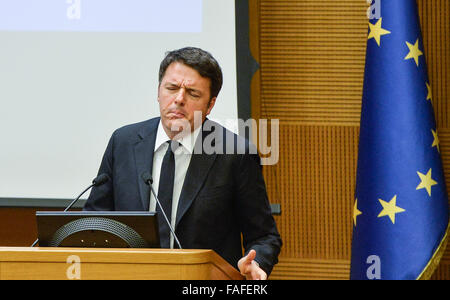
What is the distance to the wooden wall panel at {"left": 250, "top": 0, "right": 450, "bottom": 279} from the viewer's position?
11.5 feet

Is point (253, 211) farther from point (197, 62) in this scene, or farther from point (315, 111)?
point (315, 111)

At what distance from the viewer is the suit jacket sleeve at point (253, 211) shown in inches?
90.6

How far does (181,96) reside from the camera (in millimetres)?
2289

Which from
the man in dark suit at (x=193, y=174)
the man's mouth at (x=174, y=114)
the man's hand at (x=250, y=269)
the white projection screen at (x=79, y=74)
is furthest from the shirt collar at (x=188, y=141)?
the white projection screen at (x=79, y=74)

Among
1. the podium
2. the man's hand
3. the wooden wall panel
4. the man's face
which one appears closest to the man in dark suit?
the man's face

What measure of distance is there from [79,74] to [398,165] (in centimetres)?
160

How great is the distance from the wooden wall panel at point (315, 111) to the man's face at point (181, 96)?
116 cm

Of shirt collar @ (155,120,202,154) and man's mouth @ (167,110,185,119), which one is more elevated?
man's mouth @ (167,110,185,119)

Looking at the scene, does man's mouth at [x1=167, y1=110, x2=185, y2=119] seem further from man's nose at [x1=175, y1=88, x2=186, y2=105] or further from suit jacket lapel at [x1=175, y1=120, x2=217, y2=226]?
suit jacket lapel at [x1=175, y1=120, x2=217, y2=226]

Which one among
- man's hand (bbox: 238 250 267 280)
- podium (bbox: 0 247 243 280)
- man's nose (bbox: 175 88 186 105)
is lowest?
man's hand (bbox: 238 250 267 280)

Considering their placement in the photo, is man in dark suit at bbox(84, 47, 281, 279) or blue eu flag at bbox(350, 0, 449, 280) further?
blue eu flag at bbox(350, 0, 449, 280)

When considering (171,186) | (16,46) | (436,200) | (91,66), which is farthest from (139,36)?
(436,200)

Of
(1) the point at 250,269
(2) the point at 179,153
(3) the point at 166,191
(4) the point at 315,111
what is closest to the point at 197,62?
(2) the point at 179,153

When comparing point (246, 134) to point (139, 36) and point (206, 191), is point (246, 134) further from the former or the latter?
point (206, 191)
